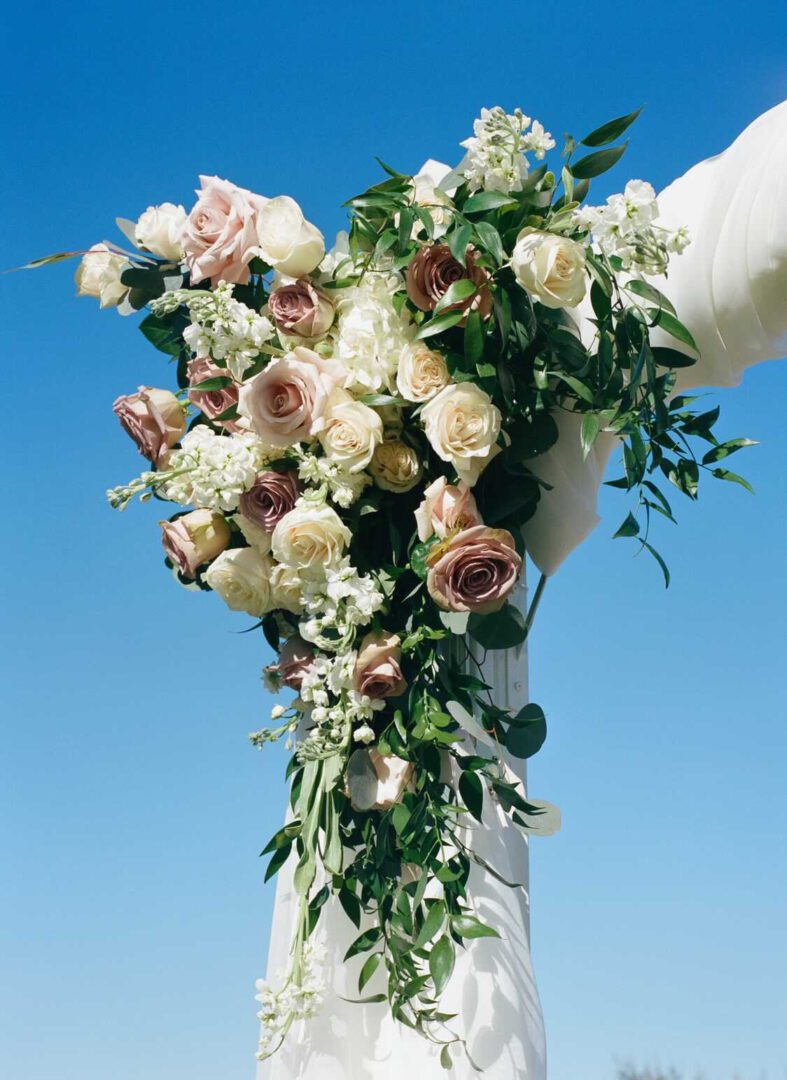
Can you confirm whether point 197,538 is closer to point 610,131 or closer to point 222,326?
point 222,326

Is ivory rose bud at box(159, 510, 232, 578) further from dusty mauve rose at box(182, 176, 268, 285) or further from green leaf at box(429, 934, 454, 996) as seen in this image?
green leaf at box(429, 934, 454, 996)

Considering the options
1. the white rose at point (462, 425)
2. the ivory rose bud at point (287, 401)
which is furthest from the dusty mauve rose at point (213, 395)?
the white rose at point (462, 425)

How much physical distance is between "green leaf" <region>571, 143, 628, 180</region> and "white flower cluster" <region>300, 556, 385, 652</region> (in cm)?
60

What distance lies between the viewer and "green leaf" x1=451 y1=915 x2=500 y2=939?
152 cm

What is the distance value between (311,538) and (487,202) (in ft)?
1.65

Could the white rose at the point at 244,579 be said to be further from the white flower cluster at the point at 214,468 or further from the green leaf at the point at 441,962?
the green leaf at the point at 441,962

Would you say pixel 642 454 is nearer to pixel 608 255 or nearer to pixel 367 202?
pixel 608 255

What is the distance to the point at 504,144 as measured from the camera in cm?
162

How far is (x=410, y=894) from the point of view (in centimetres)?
158

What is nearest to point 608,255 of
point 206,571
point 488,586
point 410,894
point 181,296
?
point 488,586

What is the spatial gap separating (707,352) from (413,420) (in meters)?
0.41

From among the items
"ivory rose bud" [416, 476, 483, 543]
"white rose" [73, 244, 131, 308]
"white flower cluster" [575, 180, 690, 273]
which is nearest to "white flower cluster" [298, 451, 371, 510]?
"ivory rose bud" [416, 476, 483, 543]

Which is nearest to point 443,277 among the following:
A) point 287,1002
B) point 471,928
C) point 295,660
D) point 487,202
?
point 487,202

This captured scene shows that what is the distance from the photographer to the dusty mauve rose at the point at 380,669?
160 centimetres
